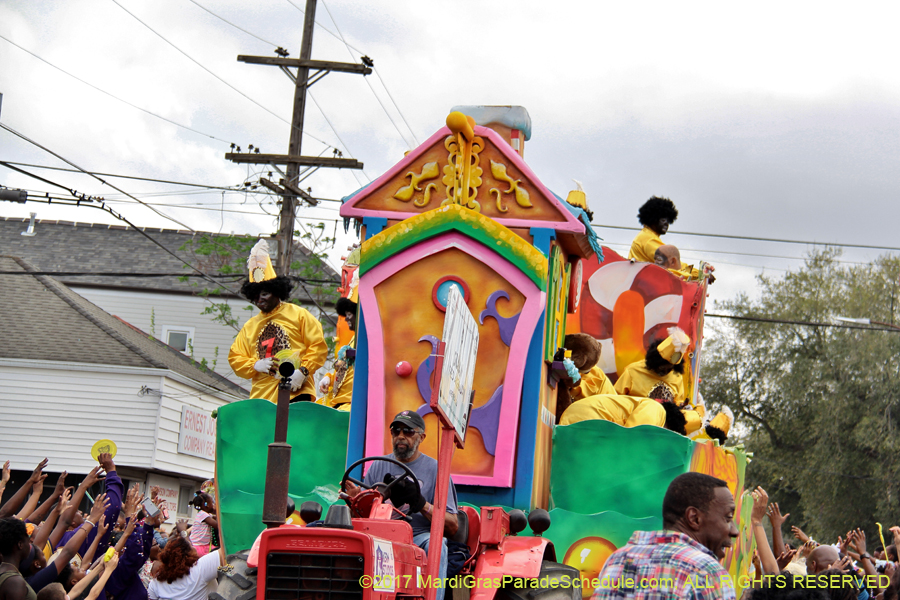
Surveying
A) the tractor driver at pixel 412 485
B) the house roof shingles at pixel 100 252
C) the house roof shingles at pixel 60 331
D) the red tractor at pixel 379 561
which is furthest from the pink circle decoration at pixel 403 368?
the house roof shingles at pixel 100 252

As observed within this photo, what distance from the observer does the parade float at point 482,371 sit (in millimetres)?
7086

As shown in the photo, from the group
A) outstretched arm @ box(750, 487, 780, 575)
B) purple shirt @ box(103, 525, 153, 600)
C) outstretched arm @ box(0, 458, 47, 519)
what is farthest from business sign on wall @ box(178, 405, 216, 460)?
outstretched arm @ box(750, 487, 780, 575)

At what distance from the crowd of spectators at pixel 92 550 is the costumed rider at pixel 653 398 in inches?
129

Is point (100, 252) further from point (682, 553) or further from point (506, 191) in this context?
point (682, 553)

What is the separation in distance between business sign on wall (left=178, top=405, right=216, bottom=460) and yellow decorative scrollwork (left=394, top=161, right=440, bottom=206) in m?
12.5

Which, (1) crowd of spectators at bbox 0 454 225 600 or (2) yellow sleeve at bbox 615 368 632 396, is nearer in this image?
(1) crowd of spectators at bbox 0 454 225 600

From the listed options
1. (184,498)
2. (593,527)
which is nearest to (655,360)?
(593,527)

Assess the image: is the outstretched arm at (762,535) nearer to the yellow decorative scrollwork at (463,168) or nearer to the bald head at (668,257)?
the yellow decorative scrollwork at (463,168)

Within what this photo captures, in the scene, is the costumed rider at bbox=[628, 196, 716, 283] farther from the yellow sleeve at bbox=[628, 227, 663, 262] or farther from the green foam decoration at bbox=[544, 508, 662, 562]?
the green foam decoration at bbox=[544, 508, 662, 562]

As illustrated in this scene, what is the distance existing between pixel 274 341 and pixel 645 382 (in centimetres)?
357

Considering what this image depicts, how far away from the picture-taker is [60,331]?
64.9 feet

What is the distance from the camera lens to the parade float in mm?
7086

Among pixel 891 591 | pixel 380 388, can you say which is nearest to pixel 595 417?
pixel 380 388

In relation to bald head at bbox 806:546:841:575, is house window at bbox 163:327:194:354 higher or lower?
higher
